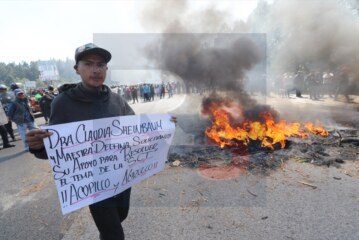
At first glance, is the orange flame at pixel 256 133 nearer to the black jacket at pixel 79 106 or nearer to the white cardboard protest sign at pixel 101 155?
the white cardboard protest sign at pixel 101 155

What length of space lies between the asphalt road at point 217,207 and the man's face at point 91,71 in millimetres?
1821

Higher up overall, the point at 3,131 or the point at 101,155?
the point at 101,155

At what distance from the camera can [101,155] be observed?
222cm

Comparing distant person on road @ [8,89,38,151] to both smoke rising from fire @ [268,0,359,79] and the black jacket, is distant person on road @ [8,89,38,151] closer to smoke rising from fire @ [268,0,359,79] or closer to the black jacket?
the black jacket

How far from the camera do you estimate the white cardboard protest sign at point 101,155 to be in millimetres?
1958

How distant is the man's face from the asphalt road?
71.7 inches

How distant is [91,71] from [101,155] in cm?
72

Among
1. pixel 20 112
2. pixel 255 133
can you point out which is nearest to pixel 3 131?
pixel 20 112

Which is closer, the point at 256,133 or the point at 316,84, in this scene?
the point at 256,133

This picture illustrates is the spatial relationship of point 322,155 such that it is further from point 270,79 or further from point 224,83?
point 270,79

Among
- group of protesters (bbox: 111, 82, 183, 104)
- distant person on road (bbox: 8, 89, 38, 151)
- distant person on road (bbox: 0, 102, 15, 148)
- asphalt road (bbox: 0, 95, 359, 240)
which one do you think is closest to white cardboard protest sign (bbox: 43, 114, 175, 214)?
asphalt road (bbox: 0, 95, 359, 240)

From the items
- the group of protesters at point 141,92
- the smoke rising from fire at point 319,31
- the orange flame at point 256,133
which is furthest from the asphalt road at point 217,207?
the group of protesters at point 141,92

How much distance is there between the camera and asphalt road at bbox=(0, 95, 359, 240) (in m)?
2.94

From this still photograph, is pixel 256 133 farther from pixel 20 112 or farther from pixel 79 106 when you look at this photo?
pixel 20 112
